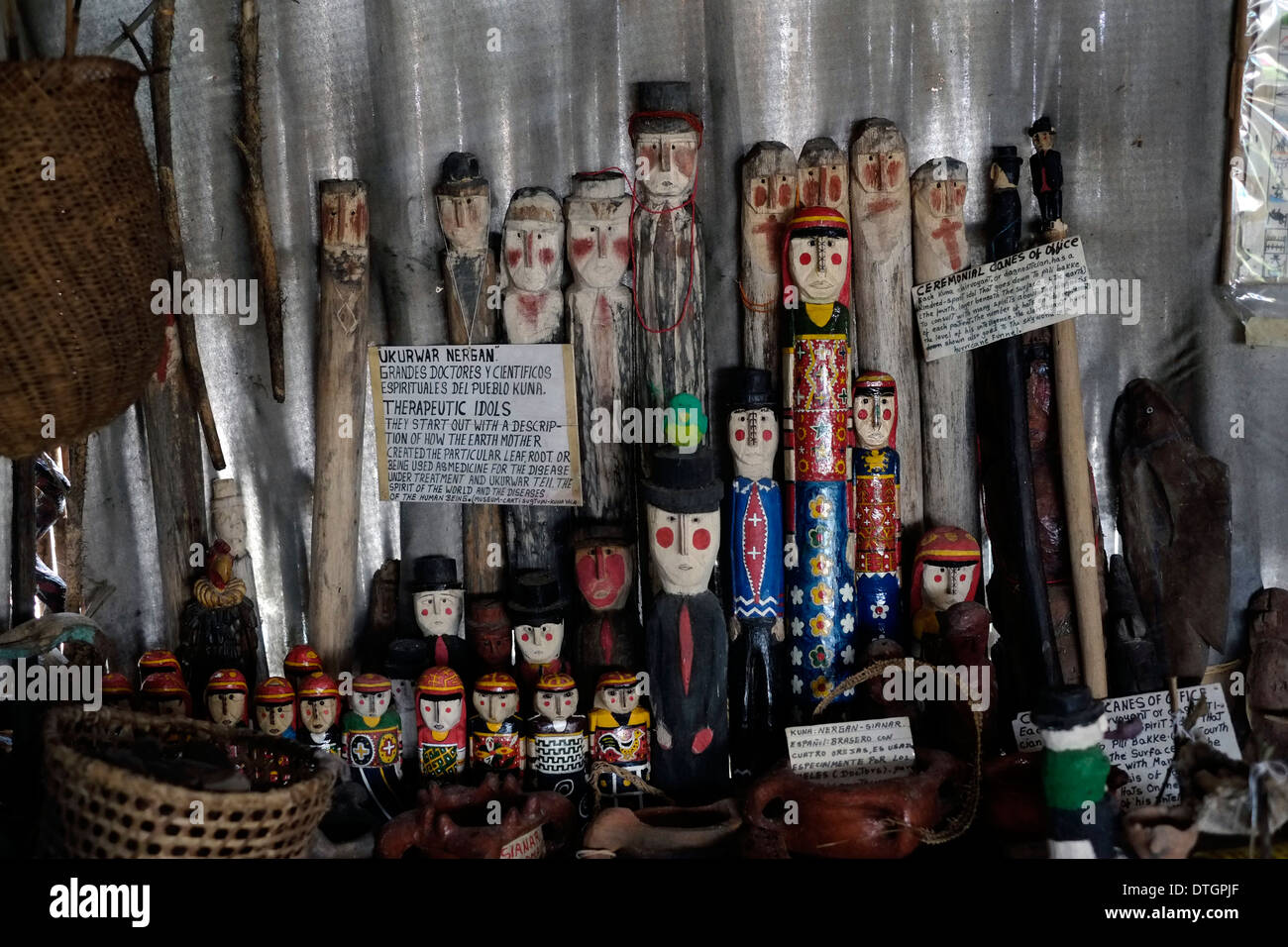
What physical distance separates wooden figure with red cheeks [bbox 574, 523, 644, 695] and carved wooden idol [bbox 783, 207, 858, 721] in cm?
45

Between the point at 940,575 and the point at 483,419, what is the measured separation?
136cm

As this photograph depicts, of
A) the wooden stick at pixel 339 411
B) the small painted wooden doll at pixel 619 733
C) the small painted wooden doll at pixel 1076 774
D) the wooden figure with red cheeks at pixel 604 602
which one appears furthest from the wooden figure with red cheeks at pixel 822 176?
the small painted wooden doll at pixel 1076 774

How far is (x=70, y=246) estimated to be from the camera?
2561mm

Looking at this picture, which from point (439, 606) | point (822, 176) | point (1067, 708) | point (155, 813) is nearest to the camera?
point (155, 813)

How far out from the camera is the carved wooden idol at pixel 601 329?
3250 mm

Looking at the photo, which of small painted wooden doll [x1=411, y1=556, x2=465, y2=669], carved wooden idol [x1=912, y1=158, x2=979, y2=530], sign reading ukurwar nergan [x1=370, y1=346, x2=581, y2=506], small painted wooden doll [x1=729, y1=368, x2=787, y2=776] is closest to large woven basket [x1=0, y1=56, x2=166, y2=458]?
sign reading ukurwar nergan [x1=370, y1=346, x2=581, y2=506]

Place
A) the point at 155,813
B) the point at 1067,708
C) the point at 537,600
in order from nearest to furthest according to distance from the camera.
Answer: the point at 155,813 < the point at 1067,708 < the point at 537,600

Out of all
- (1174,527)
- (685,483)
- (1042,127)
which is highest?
(1042,127)

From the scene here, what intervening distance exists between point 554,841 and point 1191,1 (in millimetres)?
2899

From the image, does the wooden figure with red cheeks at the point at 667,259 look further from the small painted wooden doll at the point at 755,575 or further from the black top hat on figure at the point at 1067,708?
the black top hat on figure at the point at 1067,708

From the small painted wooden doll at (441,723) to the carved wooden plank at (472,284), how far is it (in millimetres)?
460

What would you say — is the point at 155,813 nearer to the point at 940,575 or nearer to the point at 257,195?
the point at 257,195

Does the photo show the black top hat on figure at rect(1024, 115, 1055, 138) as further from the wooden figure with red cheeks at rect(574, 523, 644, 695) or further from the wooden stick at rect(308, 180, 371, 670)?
the wooden stick at rect(308, 180, 371, 670)

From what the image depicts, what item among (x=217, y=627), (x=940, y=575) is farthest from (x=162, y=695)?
(x=940, y=575)
